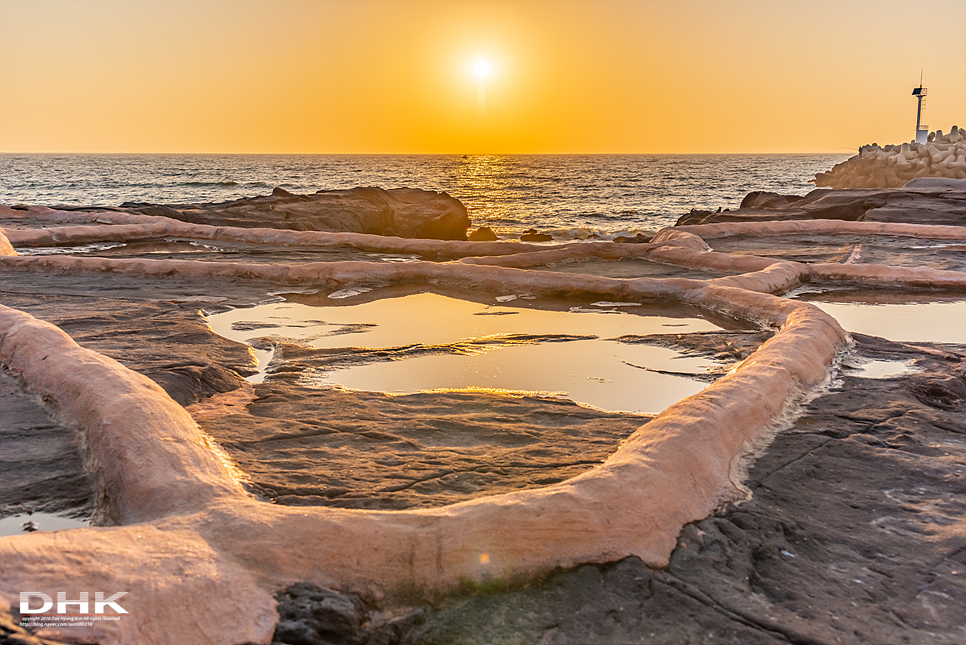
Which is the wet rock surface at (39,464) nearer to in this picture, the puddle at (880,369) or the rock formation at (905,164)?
the puddle at (880,369)

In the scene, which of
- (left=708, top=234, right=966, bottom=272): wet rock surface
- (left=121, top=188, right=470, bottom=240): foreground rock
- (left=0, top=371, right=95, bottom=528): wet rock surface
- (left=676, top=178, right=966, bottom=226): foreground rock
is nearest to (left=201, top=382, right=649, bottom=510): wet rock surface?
(left=0, top=371, right=95, bottom=528): wet rock surface

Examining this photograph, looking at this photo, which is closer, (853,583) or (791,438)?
(853,583)

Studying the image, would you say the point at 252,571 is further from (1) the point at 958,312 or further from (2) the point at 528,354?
(1) the point at 958,312

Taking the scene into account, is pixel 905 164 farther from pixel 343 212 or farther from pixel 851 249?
pixel 343 212

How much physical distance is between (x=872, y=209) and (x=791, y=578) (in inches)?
718

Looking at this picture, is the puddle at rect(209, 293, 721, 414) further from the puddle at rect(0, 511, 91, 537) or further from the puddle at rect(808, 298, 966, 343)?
the puddle at rect(0, 511, 91, 537)

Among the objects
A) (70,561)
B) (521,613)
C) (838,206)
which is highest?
(838,206)

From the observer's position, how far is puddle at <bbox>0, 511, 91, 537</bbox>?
319 centimetres

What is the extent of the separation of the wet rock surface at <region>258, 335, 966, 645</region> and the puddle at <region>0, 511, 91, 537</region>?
1382 mm

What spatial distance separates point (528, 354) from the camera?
6395mm

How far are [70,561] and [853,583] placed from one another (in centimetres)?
282

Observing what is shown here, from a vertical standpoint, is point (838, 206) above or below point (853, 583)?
above

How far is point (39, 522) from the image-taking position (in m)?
3.27

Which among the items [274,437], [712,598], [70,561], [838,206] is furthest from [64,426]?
[838,206]
